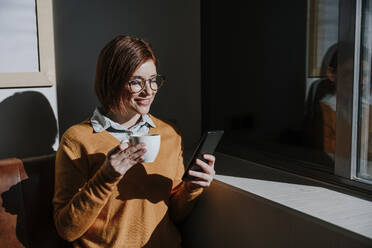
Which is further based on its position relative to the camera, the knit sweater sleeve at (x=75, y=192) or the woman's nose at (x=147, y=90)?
the woman's nose at (x=147, y=90)

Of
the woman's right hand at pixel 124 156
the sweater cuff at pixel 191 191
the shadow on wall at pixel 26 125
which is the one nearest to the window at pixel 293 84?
the sweater cuff at pixel 191 191

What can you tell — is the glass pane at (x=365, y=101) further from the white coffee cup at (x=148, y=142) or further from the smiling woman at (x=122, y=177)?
the white coffee cup at (x=148, y=142)

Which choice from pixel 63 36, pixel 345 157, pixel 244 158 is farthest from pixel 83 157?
pixel 345 157

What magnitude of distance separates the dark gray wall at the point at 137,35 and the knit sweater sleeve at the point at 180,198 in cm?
49

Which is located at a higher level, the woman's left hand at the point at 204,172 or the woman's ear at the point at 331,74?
the woman's ear at the point at 331,74

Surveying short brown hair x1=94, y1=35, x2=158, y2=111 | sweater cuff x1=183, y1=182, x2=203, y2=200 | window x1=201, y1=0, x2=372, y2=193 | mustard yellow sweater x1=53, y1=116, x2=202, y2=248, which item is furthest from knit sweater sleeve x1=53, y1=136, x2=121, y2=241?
window x1=201, y1=0, x2=372, y2=193

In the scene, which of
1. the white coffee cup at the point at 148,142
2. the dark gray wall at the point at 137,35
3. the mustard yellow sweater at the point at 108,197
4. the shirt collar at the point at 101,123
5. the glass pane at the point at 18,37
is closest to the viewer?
the white coffee cup at the point at 148,142

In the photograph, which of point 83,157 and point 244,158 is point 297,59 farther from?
point 83,157

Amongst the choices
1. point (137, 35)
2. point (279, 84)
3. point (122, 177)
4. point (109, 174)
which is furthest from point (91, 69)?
point (279, 84)

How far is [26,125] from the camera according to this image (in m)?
1.51

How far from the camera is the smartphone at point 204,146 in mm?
1197

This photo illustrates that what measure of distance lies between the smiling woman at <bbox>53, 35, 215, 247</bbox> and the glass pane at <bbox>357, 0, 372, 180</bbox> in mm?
470

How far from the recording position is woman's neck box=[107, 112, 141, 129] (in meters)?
Result: 1.35

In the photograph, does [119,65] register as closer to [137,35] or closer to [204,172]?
[204,172]
